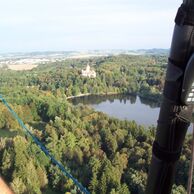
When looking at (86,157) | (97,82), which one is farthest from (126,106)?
(86,157)

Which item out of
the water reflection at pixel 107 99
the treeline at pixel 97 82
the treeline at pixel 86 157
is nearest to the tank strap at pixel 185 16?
the treeline at pixel 86 157

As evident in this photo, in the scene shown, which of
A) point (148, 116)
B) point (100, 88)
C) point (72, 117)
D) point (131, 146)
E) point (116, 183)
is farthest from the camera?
point (100, 88)

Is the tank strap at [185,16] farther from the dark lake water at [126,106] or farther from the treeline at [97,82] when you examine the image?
the treeline at [97,82]

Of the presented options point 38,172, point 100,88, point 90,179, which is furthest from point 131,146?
point 100,88

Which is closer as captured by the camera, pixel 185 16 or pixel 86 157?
pixel 185 16

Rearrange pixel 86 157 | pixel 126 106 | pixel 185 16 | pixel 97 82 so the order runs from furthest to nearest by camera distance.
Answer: pixel 97 82 → pixel 126 106 → pixel 86 157 → pixel 185 16

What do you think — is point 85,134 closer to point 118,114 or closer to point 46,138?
point 46,138

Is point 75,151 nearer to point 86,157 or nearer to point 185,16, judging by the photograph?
point 86,157
